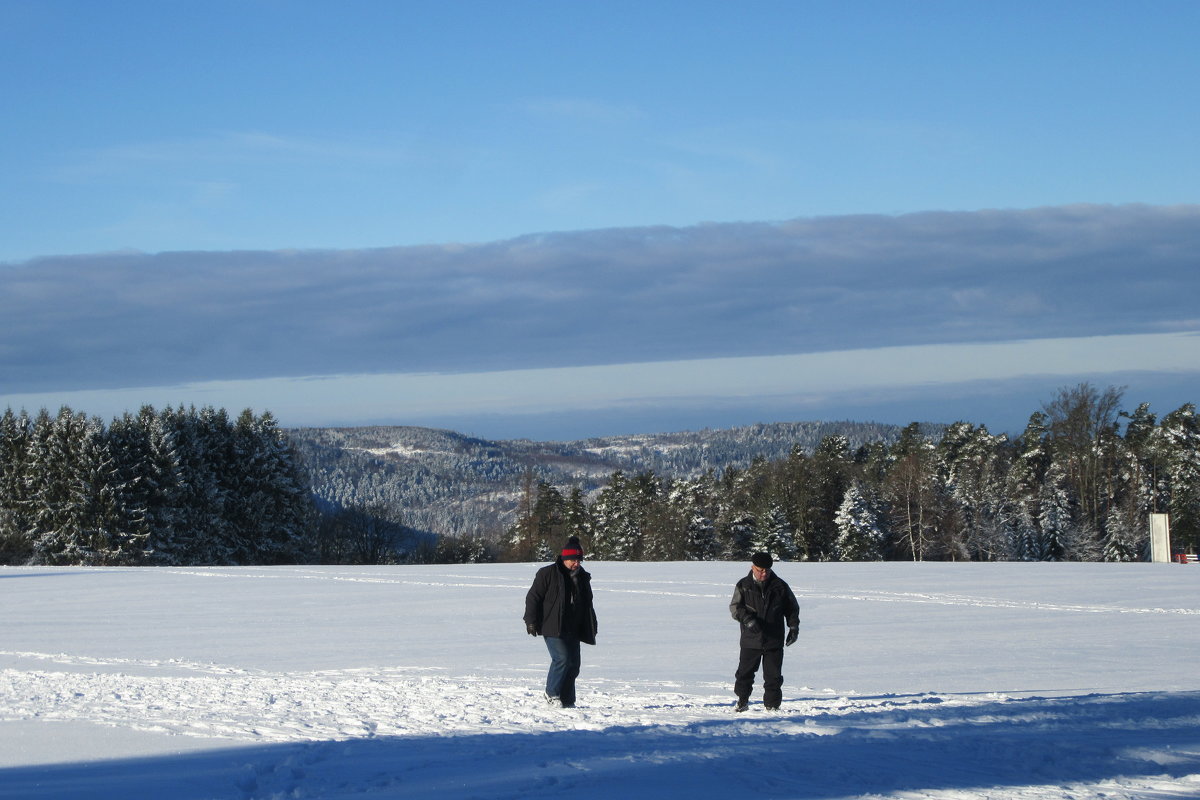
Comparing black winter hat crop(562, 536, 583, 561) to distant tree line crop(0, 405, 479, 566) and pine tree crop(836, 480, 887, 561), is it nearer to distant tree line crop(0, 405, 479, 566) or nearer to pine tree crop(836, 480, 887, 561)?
distant tree line crop(0, 405, 479, 566)

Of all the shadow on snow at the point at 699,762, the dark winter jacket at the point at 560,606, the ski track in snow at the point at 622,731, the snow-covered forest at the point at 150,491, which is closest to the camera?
the shadow on snow at the point at 699,762

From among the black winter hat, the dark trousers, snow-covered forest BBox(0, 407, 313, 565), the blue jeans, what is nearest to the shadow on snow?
the dark trousers

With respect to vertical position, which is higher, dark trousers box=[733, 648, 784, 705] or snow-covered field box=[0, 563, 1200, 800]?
dark trousers box=[733, 648, 784, 705]

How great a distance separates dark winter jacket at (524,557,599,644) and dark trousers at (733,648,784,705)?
1550 mm

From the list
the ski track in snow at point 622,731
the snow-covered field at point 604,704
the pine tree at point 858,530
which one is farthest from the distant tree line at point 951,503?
the ski track in snow at point 622,731

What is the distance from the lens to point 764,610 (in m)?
11.7

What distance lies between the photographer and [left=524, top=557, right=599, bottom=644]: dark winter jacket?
11.6 m

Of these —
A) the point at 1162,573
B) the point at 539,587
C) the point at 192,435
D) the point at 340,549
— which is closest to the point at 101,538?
the point at 192,435

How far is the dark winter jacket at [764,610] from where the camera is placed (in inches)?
456

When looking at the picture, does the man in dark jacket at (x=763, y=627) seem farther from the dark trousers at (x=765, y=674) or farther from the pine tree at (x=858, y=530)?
the pine tree at (x=858, y=530)

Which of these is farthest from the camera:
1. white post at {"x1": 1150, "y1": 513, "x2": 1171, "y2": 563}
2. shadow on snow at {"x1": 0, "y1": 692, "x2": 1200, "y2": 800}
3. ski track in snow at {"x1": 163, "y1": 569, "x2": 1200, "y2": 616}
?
white post at {"x1": 1150, "y1": 513, "x2": 1171, "y2": 563}

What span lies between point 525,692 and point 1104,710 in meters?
6.09

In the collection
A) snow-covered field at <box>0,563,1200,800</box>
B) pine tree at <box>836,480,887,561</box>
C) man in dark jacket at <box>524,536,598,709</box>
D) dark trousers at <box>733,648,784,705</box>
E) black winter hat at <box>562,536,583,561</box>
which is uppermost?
black winter hat at <box>562,536,583,561</box>

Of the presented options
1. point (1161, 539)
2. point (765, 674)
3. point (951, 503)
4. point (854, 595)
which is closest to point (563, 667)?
point (765, 674)
